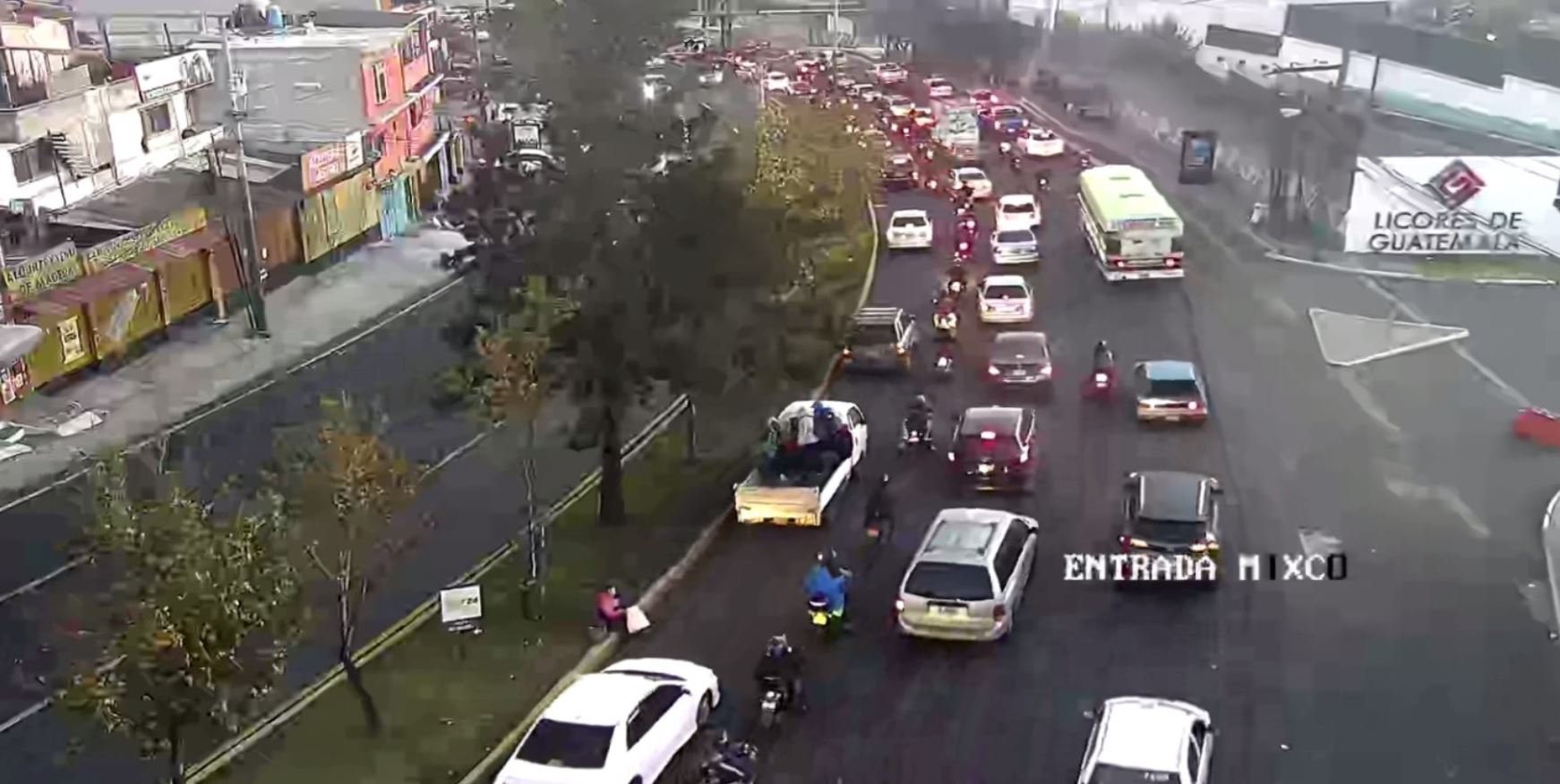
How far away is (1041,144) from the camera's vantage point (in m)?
50.6

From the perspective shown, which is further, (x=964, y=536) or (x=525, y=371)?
(x=525, y=371)

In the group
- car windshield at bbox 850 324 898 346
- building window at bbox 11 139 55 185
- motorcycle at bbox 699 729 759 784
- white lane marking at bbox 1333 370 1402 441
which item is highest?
building window at bbox 11 139 55 185

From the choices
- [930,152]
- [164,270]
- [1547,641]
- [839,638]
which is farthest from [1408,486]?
[930,152]

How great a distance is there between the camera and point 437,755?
15.1m

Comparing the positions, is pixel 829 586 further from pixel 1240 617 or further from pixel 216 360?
pixel 216 360

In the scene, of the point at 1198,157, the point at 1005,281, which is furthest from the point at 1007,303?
the point at 1198,157

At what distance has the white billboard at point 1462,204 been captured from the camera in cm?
3334

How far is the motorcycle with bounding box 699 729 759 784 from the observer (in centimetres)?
1389

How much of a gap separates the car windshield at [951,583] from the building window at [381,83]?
33.1m

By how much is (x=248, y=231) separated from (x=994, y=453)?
19.9 metres

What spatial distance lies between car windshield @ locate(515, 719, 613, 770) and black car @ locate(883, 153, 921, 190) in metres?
35.1

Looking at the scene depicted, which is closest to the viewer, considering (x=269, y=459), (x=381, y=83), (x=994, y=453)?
(x=994, y=453)

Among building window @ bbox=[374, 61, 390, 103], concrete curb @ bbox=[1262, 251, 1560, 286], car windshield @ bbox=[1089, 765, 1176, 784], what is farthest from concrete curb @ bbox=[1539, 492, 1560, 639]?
building window @ bbox=[374, 61, 390, 103]

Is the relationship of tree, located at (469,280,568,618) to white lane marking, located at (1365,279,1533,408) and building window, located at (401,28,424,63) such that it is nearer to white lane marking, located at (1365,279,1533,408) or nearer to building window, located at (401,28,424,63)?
white lane marking, located at (1365,279,1533,408)
